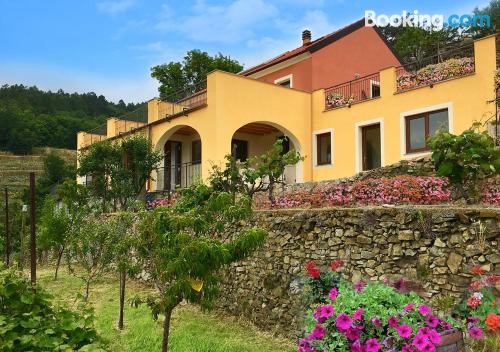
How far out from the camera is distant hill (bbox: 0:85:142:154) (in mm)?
52094

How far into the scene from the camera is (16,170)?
177 ft

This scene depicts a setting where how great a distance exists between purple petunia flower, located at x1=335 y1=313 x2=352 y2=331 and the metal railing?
1374 centimetres

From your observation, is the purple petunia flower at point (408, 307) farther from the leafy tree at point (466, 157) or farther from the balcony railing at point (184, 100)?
the balcony railing at point (184, 100)

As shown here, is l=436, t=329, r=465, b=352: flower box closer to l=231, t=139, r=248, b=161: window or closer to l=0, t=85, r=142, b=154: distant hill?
l=231, t=139, r=248, b=161: window

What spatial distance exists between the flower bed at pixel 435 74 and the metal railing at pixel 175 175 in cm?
810

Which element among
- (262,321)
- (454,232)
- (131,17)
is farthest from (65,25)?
(454,232)

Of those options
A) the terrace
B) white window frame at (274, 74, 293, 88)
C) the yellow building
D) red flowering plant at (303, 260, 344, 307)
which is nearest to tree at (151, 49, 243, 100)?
the yellow building

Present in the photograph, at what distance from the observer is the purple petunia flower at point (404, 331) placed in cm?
300

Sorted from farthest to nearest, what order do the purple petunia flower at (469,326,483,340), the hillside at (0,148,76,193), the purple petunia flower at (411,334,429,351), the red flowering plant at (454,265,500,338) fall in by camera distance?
1. the hillside at (0,148,76,193)
2. the red flowering plant at (454,265,500,338)
3. the purple petunia flower at (469,326,483,340)
4. the purple petunia flower at (411,334,429,351)

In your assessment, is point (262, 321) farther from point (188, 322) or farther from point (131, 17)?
point (131, 17)

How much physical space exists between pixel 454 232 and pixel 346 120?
10.3m

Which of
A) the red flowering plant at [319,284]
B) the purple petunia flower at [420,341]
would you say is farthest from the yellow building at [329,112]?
the purple petunia flower at [420,341]

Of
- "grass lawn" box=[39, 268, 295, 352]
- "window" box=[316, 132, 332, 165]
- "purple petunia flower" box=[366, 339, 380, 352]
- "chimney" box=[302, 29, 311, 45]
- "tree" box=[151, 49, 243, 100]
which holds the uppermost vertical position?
"tree" box=[151, 49, 243, 100]

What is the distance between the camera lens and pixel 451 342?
10.6 ft
